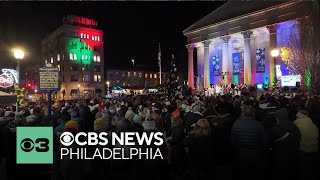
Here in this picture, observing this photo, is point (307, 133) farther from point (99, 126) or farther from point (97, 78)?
point (97, 78)

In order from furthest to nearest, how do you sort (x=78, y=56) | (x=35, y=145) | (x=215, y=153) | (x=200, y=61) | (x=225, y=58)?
1. (x=78, y=56)
2. (x=200, y=61)
3. (x=225, y=58)
4. (x=35, y=145)
5. (x=215, y=153)

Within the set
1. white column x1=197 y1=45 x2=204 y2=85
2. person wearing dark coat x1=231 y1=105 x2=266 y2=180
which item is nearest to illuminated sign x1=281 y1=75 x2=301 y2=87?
white column x1=197 y1=45 x2=204 y2=85

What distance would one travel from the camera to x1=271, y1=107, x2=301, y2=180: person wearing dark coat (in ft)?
25.3

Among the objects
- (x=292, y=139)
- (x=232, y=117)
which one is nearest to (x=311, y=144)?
(x=292, y=139)

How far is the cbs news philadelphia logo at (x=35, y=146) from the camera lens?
783 centimetres

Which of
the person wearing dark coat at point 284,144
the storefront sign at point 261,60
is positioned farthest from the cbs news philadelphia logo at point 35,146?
the storefront sign at point 261,60

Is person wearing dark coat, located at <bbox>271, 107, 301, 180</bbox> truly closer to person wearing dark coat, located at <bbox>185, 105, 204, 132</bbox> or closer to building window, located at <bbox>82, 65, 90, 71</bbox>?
person wearing dark coat, located at <bbox>185, 105, 204, 132</bbox>

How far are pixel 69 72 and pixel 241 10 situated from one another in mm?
48206

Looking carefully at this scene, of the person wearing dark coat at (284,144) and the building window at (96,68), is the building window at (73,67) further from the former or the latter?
the person wearing dark coat at (284,144)

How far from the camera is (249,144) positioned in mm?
7332

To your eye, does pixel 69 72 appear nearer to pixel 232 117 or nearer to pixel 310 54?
pixel 310 54

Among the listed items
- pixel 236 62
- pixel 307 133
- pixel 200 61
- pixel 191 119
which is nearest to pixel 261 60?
pixel 236 62

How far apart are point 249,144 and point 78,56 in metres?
83.4

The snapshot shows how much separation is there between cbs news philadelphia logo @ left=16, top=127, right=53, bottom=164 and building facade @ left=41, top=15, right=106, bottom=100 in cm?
7512
